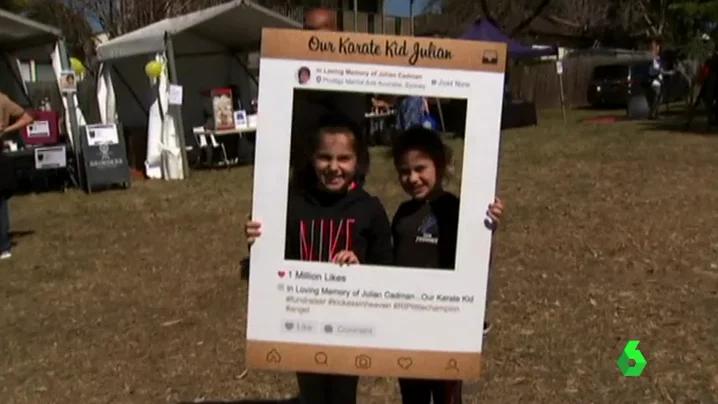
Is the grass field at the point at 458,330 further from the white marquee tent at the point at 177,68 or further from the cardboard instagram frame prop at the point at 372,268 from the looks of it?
the white marquee tent at the point at 177,68

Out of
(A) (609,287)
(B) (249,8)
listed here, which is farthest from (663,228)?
(B) (249,8)

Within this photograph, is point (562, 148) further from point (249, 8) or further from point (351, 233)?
point (351, 233)

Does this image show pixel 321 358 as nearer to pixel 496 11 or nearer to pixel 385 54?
pixel 385 54

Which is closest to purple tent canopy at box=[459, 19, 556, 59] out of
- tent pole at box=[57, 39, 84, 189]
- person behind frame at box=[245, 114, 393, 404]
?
tent pole at box=[57, 39, 84, 189]

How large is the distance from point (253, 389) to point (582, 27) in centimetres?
4882

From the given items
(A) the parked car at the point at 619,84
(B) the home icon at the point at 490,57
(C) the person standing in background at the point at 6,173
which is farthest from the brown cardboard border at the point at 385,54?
(A) the parked car at the point at 619,84

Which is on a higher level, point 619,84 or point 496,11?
point 496,11

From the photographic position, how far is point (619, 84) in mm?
32375

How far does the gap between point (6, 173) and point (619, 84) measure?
88.3 feet

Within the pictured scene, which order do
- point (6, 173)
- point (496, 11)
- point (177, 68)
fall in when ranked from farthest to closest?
point (496, 11) → point (177, 68) → point (6, 173)

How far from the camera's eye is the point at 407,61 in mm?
2883

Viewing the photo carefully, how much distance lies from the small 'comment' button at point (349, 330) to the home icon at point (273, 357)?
17cm

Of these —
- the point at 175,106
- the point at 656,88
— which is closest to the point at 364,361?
the point at 175,106

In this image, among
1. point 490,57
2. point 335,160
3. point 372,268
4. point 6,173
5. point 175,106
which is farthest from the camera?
point 175,106
